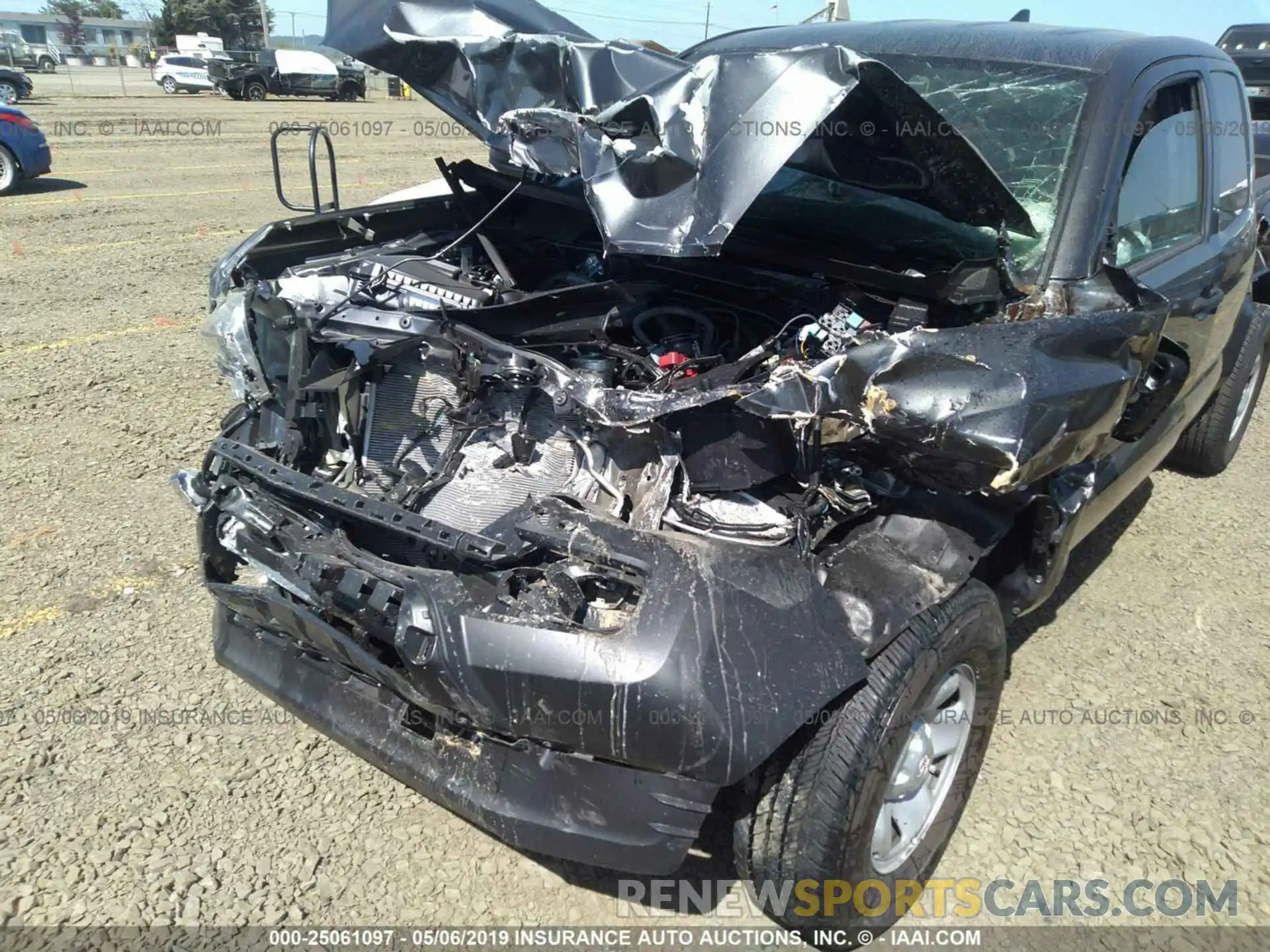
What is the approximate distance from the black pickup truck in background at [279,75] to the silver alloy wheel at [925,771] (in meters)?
29.8

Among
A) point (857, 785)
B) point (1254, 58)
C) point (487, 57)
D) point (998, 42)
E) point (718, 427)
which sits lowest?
point (857, 785)

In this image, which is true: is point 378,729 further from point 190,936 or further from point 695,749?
point 695,749

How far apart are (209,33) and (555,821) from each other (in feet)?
198

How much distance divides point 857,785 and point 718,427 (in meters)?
0.90

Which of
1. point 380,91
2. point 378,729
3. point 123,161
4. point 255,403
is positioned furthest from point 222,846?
point 380,91

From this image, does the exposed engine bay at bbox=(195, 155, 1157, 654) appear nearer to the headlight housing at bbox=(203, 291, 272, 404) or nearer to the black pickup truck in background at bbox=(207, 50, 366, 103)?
the headlight housing at bbox=(203, 291, 272, 404)

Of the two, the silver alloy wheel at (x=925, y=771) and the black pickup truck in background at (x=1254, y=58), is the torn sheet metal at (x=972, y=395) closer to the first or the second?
the silver alloy wheel at (x=925, y=771)

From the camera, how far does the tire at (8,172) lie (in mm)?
9992

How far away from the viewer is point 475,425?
8.57 feet

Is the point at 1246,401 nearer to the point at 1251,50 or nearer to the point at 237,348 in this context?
the point at 237,348

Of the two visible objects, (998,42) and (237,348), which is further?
(998,42)

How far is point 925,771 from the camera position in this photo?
2316 millimetres

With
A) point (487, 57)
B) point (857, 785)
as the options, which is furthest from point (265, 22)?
point (857, 785)

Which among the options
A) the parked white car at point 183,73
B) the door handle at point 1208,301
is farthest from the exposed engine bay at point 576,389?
the parked white car at point 183,73
